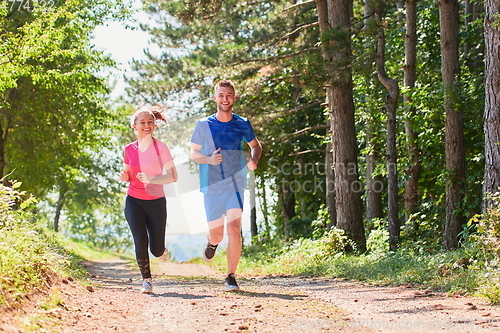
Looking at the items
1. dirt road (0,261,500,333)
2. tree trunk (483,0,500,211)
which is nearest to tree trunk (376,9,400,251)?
tree trunk (483,0,500,211)

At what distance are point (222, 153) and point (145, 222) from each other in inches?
50.0

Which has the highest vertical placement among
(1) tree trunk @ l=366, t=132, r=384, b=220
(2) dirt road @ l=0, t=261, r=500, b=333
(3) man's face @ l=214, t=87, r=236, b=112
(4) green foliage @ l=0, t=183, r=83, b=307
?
(3) man's face @ l=214, t=87, r=236, b=112

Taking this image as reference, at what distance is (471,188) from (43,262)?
403 inches

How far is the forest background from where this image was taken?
537 inches

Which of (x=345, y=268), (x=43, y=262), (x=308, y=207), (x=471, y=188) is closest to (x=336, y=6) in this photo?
(x=471, y=188)

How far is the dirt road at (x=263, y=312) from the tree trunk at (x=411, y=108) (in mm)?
8773

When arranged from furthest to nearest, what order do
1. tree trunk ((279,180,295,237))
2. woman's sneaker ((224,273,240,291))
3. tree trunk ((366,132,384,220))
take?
tree trunk ((279,180,295,237)) → tree trunk ((366,132,384,220)) → woman's sneaker ((224,273,240,291))

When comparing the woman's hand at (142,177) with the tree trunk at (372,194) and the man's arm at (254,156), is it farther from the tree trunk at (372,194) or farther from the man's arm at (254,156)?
the tree trunk at (372,194)

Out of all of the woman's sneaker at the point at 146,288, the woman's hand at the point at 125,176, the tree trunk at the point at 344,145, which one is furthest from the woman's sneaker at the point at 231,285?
the tree trunk at the point at 344,145

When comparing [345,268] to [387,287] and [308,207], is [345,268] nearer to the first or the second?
[387,287]

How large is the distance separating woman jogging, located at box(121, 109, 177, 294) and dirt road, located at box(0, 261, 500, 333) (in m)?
0.77

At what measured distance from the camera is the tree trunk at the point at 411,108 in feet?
52.7

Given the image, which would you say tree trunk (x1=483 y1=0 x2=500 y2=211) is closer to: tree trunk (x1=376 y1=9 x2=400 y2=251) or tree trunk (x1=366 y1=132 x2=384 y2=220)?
tree trunk (x1=376 y1=9 x2=400 y2=251)

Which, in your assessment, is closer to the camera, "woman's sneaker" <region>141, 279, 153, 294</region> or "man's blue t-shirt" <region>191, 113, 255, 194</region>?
"man's blue t-shirt" <region>191, 113, 255, 194</region>
